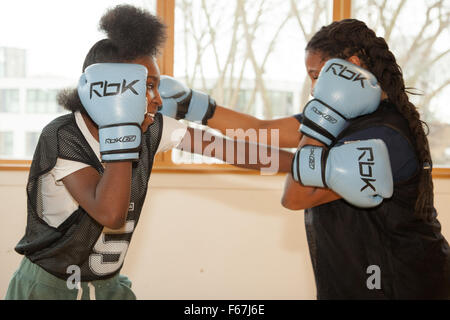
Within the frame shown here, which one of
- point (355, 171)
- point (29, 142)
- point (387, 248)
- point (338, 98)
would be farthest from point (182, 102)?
point (29, 142)

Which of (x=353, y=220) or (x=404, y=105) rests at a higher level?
(x=404, y=105)

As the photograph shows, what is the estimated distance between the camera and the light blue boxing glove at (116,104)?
1.10 metres

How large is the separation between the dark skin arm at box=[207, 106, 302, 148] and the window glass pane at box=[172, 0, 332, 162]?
0.69 m

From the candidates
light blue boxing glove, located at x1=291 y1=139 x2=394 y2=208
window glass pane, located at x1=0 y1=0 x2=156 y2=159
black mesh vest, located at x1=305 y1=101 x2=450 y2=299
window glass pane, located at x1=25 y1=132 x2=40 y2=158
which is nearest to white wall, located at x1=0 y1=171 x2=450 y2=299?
window glass pane, located at x1=25 y1=132 x2=40 y2=158

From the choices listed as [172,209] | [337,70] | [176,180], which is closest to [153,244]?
[172,209]

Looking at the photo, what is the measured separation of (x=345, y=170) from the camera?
3.73ft

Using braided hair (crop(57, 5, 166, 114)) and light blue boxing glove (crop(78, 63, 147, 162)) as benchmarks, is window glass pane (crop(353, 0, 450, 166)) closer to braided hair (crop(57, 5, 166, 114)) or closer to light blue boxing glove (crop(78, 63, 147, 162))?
braided hair (crop(57, 5, 166, 114))

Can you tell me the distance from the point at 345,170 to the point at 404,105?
0.30 meters

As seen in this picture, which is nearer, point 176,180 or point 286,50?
point 176,180

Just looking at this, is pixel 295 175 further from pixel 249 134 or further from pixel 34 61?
pixel 34 61

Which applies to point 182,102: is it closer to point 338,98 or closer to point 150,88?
point 150,88

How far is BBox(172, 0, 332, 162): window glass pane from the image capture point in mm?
2438

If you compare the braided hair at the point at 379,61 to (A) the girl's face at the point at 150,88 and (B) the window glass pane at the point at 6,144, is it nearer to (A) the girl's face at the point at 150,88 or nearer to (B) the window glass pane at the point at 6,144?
(A) the girl's face at the point at 150,88

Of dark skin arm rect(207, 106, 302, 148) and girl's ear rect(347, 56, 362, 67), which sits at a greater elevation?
girl's ear rect(347, 56, 362, 67)
